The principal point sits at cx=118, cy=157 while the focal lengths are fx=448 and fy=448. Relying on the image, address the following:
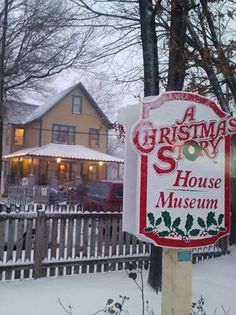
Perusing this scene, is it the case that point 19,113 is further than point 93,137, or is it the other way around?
point 93,137

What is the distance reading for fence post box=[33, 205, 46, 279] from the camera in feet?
24.5

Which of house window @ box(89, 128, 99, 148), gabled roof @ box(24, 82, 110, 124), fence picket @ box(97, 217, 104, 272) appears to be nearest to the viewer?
fence picket @ box(97, 217, 104, 272)

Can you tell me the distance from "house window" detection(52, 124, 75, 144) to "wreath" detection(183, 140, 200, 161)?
116 feet

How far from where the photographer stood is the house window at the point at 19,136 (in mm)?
38938

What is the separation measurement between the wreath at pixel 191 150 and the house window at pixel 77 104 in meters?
36.4

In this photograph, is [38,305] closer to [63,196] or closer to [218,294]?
[218,294]

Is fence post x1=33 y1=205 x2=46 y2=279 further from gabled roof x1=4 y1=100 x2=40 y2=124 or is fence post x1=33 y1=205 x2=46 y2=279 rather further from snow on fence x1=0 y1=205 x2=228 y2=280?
gabled roof x1=4 y1=100 x2=40 y2=124

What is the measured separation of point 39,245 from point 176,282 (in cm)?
434

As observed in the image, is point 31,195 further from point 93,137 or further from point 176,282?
point 176,282

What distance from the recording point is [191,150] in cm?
351

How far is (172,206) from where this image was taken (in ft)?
11.2

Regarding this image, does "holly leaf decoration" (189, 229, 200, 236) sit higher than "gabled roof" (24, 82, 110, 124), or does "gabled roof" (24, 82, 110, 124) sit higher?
"gabled roof" (24, 82, 110, 124)

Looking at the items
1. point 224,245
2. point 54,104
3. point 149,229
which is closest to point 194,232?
point 149,229

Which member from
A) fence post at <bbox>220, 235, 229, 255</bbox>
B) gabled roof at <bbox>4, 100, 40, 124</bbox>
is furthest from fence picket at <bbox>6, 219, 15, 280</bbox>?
gabled roof at <bbox>4, 100, 40, 124</bbox>
